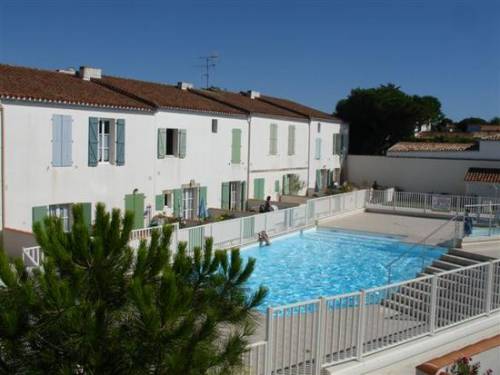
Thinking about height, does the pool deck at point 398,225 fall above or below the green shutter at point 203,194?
below

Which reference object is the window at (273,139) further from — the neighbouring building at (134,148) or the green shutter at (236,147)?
the green shutter at (236,147)

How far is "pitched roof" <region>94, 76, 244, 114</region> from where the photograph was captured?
74.2 ft

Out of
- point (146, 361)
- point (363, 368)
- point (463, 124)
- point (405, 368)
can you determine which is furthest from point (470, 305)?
point (463, 124)

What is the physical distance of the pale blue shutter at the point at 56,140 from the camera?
1745 cm

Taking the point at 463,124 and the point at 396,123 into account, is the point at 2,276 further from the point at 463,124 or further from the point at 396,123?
the point at 463,124

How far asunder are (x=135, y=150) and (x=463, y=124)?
72325mm

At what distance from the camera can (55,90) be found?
18.3 metres

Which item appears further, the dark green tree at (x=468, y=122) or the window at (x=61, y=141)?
the dark green tree at (x=468, y=122)

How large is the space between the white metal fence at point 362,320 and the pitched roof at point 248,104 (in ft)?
61.4

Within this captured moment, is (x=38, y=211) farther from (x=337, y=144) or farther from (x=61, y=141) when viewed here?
(x=337, y=144)

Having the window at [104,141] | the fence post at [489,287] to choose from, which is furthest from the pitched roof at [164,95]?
the fence post at [489,287]

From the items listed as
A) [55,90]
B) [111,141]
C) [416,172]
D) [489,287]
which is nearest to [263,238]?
[111,141]

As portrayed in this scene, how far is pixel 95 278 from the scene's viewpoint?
489cm

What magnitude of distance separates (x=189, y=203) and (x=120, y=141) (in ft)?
17.6
